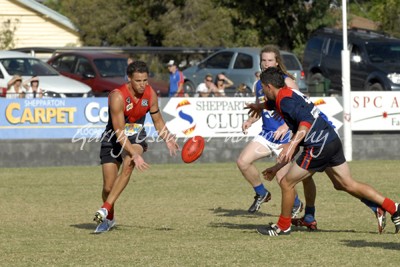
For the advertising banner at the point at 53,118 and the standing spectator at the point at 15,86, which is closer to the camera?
the advertising banner at the point at 53,118

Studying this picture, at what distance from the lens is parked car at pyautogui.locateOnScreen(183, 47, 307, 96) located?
29375 mm

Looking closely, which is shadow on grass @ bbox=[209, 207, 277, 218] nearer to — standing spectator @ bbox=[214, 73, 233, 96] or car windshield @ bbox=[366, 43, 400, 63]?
standing spectator @ bbox=[214, 73, 233, 96]

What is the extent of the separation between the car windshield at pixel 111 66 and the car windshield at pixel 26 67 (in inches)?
74.8

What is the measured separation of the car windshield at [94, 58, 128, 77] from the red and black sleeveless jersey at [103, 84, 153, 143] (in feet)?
57.3

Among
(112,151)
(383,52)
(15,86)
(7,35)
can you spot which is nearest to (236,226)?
(112,151)

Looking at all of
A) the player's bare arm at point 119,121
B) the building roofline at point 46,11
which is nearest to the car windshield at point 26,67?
the player's bare arm at point 119,121

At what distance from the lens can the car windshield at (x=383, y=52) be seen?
28.5 m

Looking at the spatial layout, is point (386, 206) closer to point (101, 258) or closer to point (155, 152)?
point (101, 258)

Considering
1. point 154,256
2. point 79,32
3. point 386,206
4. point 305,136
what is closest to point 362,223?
point 386,206

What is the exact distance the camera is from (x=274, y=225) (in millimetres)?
11094

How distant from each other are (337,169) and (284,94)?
920 mm

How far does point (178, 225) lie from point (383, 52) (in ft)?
57.6

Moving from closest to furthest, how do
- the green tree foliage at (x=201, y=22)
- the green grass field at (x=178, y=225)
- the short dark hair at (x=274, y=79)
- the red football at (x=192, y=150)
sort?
1. the green grass field at (x=178, y=225)
2. the short dark hair at (x=274, y=79)
3. the red football at (x=192, y=150)
4. the green tree foliage at (x=201, y=22)

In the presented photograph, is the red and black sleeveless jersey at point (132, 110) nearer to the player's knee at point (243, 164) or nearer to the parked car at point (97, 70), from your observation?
the player's knee at point (243, 164)
